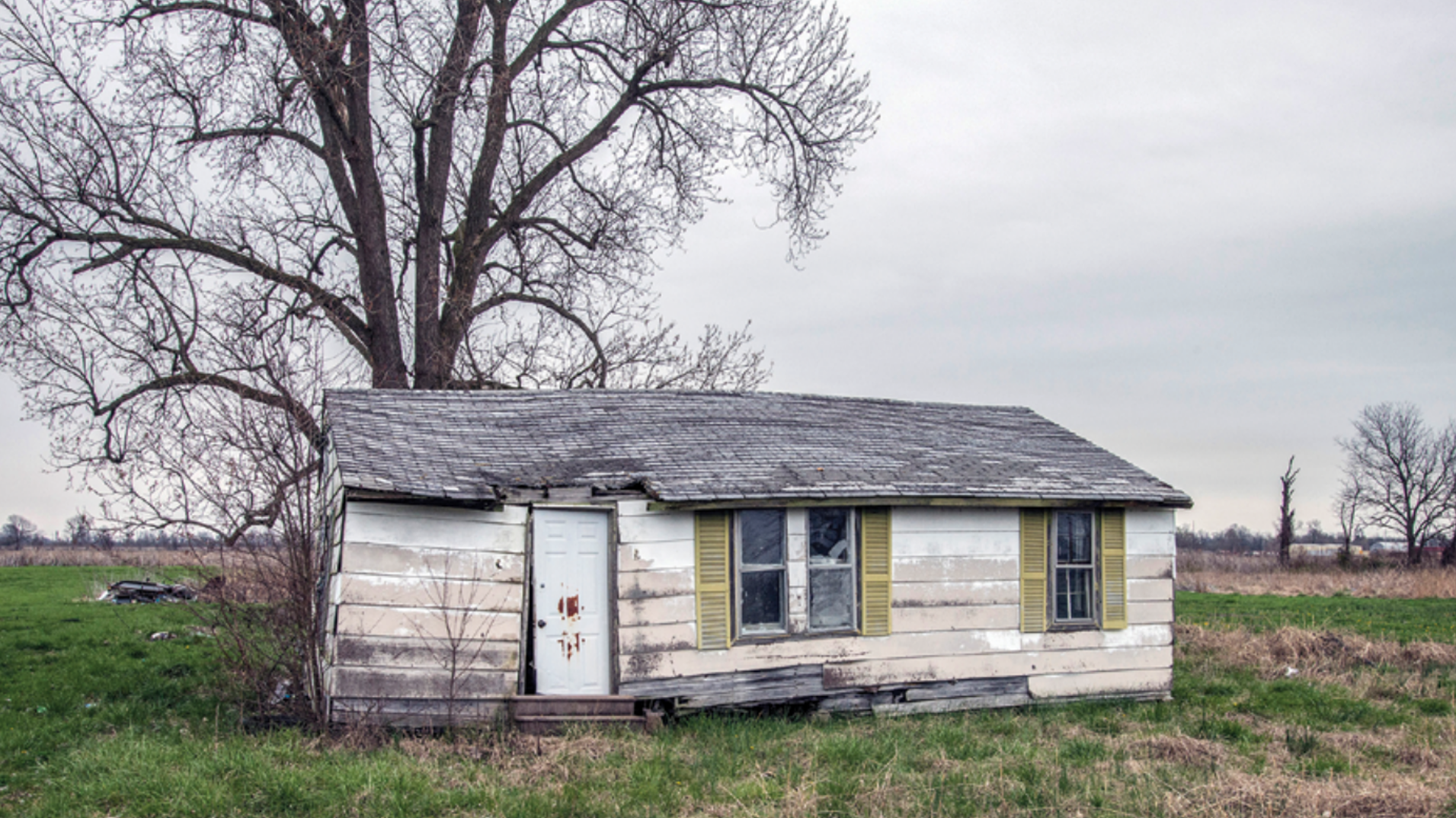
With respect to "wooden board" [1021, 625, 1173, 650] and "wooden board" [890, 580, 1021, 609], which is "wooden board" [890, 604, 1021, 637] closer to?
"wooden board" [890, 580, 1021, 609]

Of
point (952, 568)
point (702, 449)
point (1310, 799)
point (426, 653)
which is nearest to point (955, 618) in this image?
point (952, 568)

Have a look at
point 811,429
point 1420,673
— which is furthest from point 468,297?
point 1420,673

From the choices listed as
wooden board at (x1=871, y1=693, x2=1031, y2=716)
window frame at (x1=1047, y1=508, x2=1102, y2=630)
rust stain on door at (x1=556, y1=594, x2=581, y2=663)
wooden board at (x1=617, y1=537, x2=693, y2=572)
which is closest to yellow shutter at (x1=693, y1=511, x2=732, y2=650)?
wooden board at (x1=617, y1=537, x2=693, y2=572)

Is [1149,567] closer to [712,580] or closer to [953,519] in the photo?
[953,519]

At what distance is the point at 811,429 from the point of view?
44.1ft

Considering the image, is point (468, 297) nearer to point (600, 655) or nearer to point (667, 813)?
point (600, 655)

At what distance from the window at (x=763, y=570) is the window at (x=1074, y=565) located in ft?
11.9

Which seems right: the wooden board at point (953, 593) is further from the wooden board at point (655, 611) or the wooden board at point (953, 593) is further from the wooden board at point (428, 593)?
the wooden board at point (428, 593)

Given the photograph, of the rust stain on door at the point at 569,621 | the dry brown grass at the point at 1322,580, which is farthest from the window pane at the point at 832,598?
the dry brown grass at the point at 1322,580

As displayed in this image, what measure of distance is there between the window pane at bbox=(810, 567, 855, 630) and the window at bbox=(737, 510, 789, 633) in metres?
0.39

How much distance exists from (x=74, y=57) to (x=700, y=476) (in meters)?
12.1

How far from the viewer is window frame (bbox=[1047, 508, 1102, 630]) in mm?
12719

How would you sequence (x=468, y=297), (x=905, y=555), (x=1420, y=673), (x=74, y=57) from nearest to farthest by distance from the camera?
(x=905, y=555), (x=1420, y=673), (x=74, y=57), (x=468, y=297)

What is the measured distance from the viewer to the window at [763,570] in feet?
37.0
